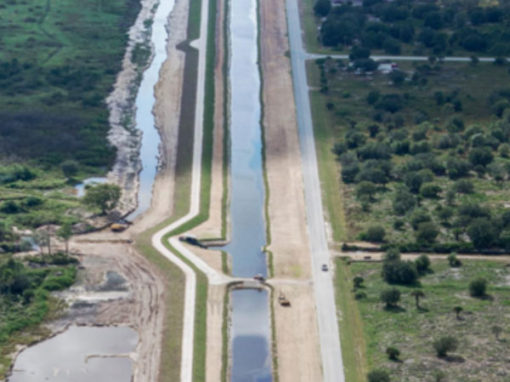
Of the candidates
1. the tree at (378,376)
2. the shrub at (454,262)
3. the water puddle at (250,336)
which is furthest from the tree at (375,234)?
the tree at (378,376)

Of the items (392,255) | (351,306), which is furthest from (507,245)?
(351,306)

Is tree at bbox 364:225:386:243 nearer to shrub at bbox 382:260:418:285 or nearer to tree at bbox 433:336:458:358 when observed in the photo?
shrub at bbox 382:260:418:285

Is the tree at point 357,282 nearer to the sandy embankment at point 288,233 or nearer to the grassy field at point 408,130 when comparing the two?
the sandy embankment at point 288,233

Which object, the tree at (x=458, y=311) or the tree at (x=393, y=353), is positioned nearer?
the tree at (x=393, y=353)

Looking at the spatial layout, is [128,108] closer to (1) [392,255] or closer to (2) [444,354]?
(1) [392,255]

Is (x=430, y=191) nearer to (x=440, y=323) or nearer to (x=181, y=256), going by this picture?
(x=440, y=323)
